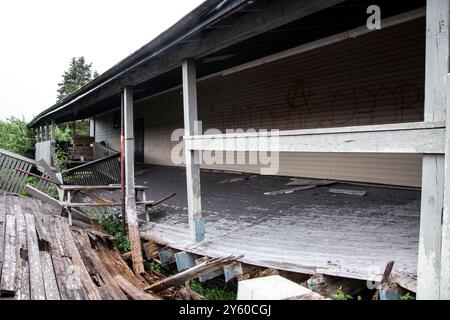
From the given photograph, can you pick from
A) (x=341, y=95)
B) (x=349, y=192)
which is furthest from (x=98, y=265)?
(x=341, y=95)

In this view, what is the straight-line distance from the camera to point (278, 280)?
1859 mm

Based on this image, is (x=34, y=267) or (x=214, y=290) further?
(x=214, y=290)

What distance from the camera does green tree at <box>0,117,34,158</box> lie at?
17797 mm

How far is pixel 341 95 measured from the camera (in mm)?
7105

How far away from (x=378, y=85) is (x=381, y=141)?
14.7 feet

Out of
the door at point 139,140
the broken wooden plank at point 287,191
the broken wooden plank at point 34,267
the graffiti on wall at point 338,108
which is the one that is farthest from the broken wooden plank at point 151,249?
the door at point 139,140

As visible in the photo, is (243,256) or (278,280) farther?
(243,256)

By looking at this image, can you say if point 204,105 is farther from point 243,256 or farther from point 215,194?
point 243,256

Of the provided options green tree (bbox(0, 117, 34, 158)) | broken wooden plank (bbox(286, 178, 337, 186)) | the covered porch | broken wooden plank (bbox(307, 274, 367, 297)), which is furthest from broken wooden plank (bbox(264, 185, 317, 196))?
green tree (bbox(0, 117, 34, 158))

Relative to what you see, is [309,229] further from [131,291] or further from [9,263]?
[9,263]

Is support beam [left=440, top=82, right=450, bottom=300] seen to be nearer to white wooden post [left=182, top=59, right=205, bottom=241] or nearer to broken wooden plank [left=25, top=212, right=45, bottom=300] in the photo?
white wooden post [left=182, top=59, right=205, bottom=241]

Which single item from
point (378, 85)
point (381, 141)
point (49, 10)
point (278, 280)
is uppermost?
point (49, 10)

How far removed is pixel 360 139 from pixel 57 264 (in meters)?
3.33
